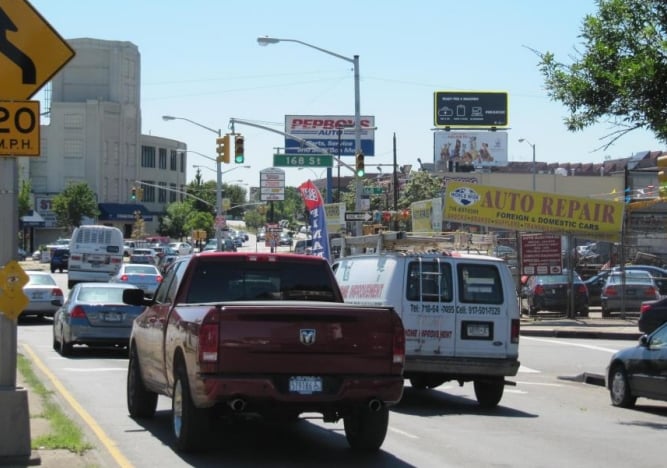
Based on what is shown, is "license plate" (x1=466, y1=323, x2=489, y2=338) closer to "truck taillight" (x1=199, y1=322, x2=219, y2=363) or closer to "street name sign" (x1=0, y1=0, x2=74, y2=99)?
"truck taillight" (x1=199, y1=322, x2=219, y2=363)

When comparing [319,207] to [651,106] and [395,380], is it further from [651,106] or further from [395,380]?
[395,380]

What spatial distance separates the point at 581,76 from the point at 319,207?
49.2 ft

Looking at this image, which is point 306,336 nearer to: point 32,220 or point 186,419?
→ point 186,419

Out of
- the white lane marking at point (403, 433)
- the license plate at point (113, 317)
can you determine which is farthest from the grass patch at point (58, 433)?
the license plate at point (113, 317)

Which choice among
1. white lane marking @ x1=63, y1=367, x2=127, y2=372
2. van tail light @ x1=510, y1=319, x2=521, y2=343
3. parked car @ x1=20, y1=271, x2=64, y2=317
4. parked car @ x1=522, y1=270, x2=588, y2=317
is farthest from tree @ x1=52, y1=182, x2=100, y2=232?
van tail light @ x1=510, y1=319, x2=521, y2=343

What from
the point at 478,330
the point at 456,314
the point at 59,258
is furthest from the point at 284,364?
the point at 59,258

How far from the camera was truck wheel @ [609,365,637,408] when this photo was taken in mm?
15945

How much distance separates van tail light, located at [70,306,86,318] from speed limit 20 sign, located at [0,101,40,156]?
12129 millimetres

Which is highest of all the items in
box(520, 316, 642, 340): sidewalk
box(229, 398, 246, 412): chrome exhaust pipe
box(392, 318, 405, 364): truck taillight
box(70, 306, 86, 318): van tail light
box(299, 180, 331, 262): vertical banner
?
box(299, 180, 331, 262): vertical banner

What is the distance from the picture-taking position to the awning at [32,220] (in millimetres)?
99000

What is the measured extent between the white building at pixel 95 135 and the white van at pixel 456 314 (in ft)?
280

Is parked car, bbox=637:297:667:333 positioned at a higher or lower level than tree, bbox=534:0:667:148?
lower

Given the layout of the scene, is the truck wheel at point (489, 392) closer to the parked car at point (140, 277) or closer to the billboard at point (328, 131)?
the parked car at point (140, 277)

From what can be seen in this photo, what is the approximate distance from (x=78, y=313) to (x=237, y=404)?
1224 centimetres
